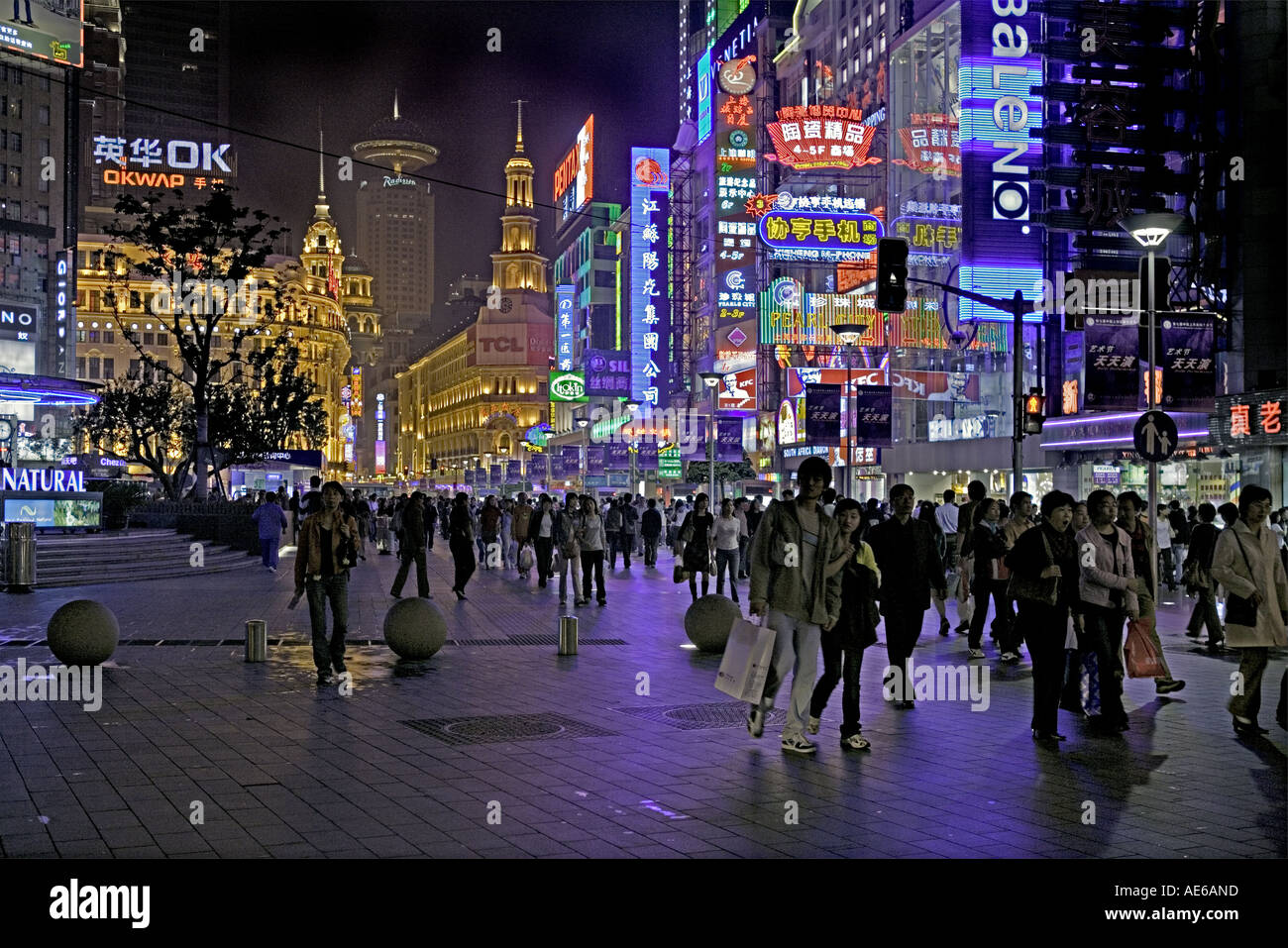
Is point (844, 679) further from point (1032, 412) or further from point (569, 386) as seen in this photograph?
point (569, 386)

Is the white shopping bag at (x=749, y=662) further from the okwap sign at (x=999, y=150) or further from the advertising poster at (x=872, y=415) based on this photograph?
the okwap sign at (x=999, y=150)

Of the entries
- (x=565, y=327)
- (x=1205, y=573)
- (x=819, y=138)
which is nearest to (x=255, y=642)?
(x=1205, y=573)

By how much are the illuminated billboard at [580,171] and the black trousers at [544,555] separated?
10898cm

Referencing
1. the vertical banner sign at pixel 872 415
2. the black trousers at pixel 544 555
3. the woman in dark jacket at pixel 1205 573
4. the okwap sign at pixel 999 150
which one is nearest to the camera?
Result: the woman in dark jacket at pixel 1205 573

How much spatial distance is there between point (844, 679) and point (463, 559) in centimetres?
1398

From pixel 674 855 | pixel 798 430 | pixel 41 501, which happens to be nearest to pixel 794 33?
pixel 798 430

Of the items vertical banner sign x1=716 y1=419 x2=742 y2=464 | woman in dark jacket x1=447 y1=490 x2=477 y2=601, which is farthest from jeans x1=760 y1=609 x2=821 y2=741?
vertical banner sign x1=716 y1=419 x2=742 y2=464

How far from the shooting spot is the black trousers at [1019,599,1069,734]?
9.44 m

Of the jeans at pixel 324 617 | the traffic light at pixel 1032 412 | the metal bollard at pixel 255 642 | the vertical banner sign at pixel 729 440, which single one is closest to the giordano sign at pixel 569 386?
the vertical banner sign at pixel 729 440

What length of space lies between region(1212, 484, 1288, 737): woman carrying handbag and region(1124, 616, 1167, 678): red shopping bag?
680 millimetres

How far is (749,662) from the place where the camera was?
883 cm

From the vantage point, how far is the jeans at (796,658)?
8977mm
